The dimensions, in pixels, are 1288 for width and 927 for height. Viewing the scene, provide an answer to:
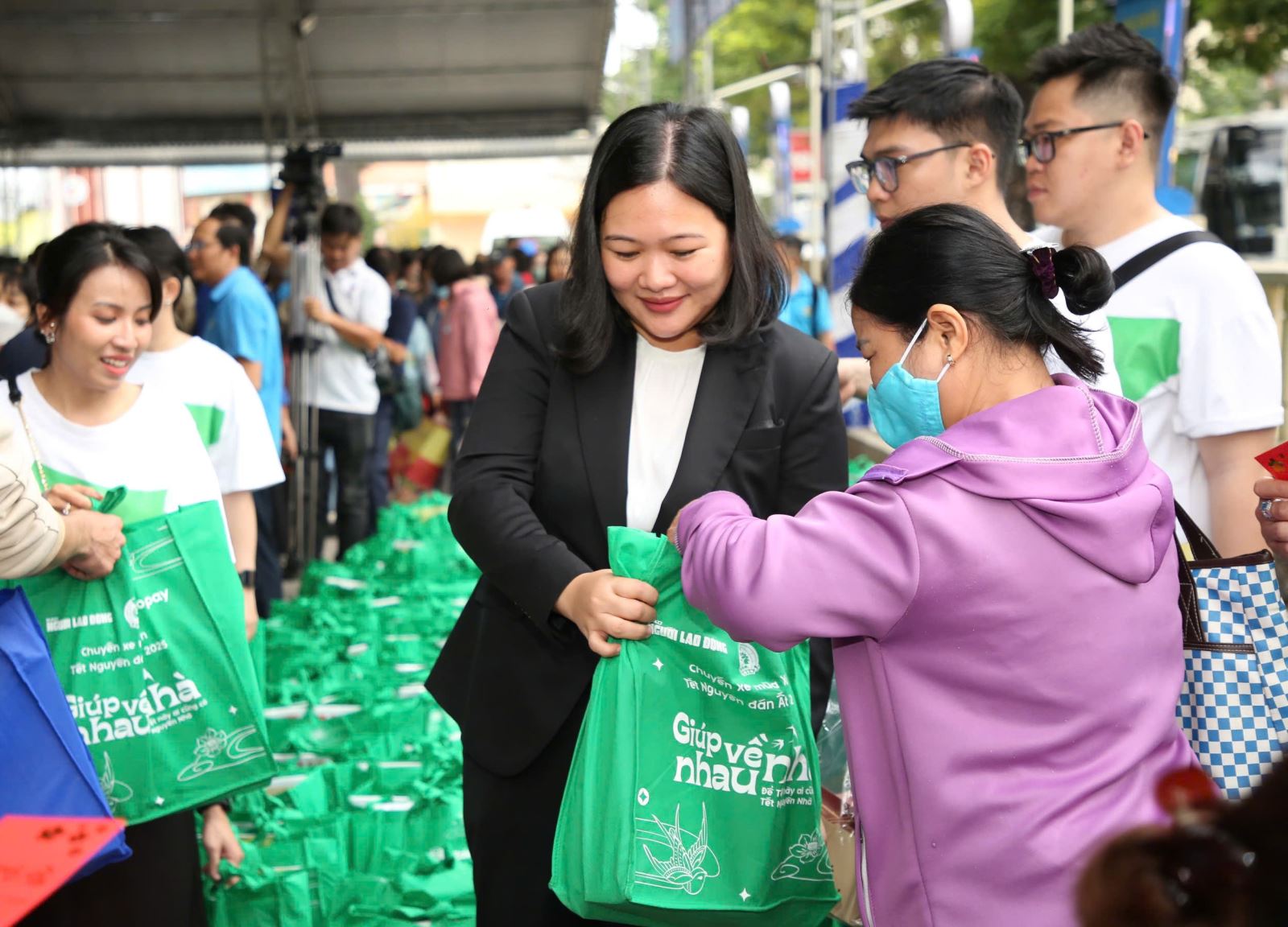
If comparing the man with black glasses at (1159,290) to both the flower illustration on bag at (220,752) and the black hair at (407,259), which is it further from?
the black hair at (407,259)

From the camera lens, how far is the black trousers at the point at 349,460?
321 inches

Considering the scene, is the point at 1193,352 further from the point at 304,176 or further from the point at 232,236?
the point at 304,176

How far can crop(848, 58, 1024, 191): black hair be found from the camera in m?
3.20

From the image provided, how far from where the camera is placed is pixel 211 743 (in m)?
2.86

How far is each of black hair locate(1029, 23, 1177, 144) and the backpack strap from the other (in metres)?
0.40

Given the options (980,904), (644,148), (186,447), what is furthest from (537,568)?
(186,447)

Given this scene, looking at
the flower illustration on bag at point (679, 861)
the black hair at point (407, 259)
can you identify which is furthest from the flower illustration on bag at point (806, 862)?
the black hair at point (407, 259)

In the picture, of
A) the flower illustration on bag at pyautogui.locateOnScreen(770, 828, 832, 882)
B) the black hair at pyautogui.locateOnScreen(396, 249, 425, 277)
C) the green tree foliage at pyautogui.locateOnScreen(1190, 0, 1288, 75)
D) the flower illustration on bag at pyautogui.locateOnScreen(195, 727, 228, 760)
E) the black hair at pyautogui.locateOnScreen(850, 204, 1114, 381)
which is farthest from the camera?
the green tree foliage at pyautogui.locateOnScreen(1190, 0, 1288, 75)

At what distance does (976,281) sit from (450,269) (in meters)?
9.84

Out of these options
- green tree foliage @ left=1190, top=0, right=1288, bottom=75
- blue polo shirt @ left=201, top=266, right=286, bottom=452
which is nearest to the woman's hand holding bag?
blue polo shirt @ left=201, top=266, right=286, bottom=452

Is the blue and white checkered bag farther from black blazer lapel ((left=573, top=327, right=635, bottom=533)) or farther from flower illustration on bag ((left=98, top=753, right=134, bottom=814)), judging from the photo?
flower illustration on bag ((left=98, top=753, right=134, bottom=814))

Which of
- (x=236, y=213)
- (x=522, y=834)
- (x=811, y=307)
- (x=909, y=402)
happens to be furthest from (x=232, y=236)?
(x=909, y=402)

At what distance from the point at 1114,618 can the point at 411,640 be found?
16.3 feet

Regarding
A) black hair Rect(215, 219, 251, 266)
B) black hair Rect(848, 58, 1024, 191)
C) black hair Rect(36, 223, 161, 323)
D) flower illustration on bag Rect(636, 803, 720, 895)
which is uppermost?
black hair Rect(215, 219, 251, 266)
